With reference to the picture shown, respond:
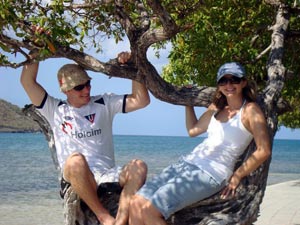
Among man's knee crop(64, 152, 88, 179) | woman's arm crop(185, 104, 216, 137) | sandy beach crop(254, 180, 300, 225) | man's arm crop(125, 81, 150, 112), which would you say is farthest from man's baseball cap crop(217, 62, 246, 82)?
sandy beach crop(254, 180, 300, 225)

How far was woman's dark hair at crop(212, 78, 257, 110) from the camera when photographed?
227 inches

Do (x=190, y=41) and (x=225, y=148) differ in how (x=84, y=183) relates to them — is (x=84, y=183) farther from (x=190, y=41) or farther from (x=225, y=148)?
(x=190, y=41)

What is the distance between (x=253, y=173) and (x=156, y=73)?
1.42 meters

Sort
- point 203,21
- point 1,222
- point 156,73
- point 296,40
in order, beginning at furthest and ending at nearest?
point 1,222 → point 296,40 → point 203,21 → point 156,73

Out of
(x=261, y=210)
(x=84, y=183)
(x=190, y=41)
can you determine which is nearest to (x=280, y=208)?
(x=261, y=210)

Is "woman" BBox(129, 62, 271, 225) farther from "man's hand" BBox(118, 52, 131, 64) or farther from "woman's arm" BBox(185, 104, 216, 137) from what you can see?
"man's hand" BBox(118, 52, 131, 64)

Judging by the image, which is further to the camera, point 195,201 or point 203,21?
point 203,21

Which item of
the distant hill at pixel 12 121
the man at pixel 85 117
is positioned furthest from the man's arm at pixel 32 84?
the distant hill at pixel 12 121

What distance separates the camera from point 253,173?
5.86m

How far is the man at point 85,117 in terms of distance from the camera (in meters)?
5.82

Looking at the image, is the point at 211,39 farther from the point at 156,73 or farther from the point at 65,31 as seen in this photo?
the point at 65,31

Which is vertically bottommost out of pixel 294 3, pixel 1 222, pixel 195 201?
pixel 1 222

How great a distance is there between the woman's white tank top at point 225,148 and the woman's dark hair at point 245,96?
0.71 feet

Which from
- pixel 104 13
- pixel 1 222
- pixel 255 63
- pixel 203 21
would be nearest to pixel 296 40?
pixel 255 63
